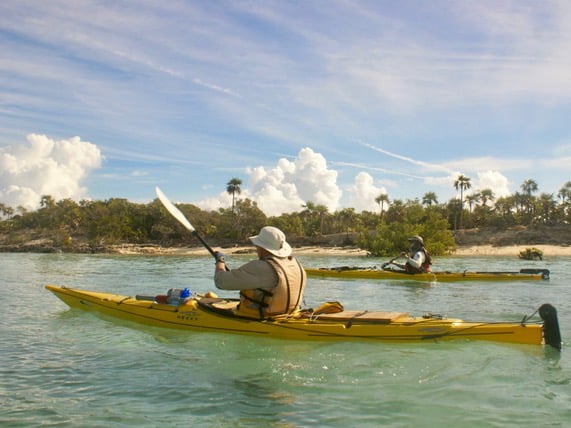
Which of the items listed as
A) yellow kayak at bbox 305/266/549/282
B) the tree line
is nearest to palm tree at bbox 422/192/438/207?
the tree line

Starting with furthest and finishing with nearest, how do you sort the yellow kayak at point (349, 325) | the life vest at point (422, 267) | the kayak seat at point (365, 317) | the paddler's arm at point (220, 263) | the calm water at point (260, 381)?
the life vest at point (422, 267)
the paddler's arm at point (220, 263)
the kayak seat at point (365, 317)
the yellow kayak at point (349, 325)
the calm water at point (260, 381)

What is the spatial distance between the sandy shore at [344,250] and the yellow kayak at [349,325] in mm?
33339

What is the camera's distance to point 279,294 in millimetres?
6691

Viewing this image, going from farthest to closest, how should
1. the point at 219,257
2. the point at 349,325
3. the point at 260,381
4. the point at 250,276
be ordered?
the point at 219,257 → the point at 349,325 → the point at 250,276 → the point at 260,381

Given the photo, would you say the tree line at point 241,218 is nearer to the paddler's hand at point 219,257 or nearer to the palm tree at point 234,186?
the palm tree at point 234,186

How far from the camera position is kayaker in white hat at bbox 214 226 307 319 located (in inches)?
252

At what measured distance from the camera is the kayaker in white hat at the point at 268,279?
6391 mm

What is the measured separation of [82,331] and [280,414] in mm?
4819

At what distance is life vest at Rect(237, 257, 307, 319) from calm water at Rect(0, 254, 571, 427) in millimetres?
405

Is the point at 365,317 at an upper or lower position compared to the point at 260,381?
upper

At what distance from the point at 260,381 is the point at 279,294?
141cm

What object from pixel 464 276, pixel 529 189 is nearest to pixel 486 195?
pixel 529 189

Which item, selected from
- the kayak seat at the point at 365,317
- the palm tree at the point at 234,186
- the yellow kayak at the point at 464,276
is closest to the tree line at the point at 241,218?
the palm tree at the point at 234,186

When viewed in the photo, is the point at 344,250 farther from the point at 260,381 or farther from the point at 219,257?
the point at 260,381
